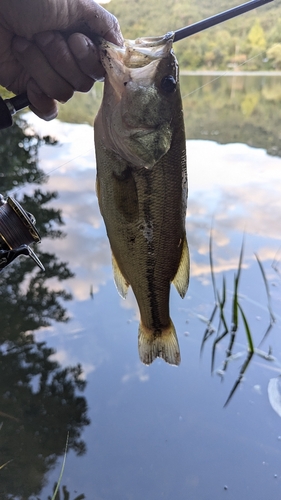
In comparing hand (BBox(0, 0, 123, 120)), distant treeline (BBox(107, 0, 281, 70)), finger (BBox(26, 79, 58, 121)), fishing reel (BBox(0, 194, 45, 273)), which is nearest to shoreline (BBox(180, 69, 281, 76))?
distant treeline (BBox(107, 0, 281, 70))

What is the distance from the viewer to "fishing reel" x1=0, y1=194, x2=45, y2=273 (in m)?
1.32

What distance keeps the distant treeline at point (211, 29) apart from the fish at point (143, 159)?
455 centimetres

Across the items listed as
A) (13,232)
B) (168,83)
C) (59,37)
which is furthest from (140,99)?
(13,232)

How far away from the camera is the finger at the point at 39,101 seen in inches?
62.2

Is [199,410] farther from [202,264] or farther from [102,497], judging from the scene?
[202,264]

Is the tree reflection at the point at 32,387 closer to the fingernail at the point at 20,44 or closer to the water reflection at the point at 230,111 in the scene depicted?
the fingernail at the point at 20,44

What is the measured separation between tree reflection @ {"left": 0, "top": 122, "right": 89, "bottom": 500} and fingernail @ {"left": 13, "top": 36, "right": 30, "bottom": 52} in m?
2.29

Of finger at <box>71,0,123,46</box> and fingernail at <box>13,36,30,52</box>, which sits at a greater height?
finger at <box>71,0,123,46</box>

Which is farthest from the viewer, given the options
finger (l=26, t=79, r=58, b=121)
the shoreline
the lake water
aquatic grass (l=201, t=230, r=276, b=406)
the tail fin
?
the shoreline

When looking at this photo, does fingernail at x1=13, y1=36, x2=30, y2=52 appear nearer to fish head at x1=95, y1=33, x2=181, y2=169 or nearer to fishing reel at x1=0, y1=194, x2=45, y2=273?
fish head at x1=95, y1=33, x2=181, y2=169

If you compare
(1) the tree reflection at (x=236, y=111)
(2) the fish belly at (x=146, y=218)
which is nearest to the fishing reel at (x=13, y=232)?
(2) the fish belly at (x=146, y=218)

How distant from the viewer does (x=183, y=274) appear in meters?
1.54

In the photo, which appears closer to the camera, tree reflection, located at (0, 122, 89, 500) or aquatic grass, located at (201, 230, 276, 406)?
tree reflection, located at (0, 122, 89, 500)

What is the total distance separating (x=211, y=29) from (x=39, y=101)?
27.1ft
